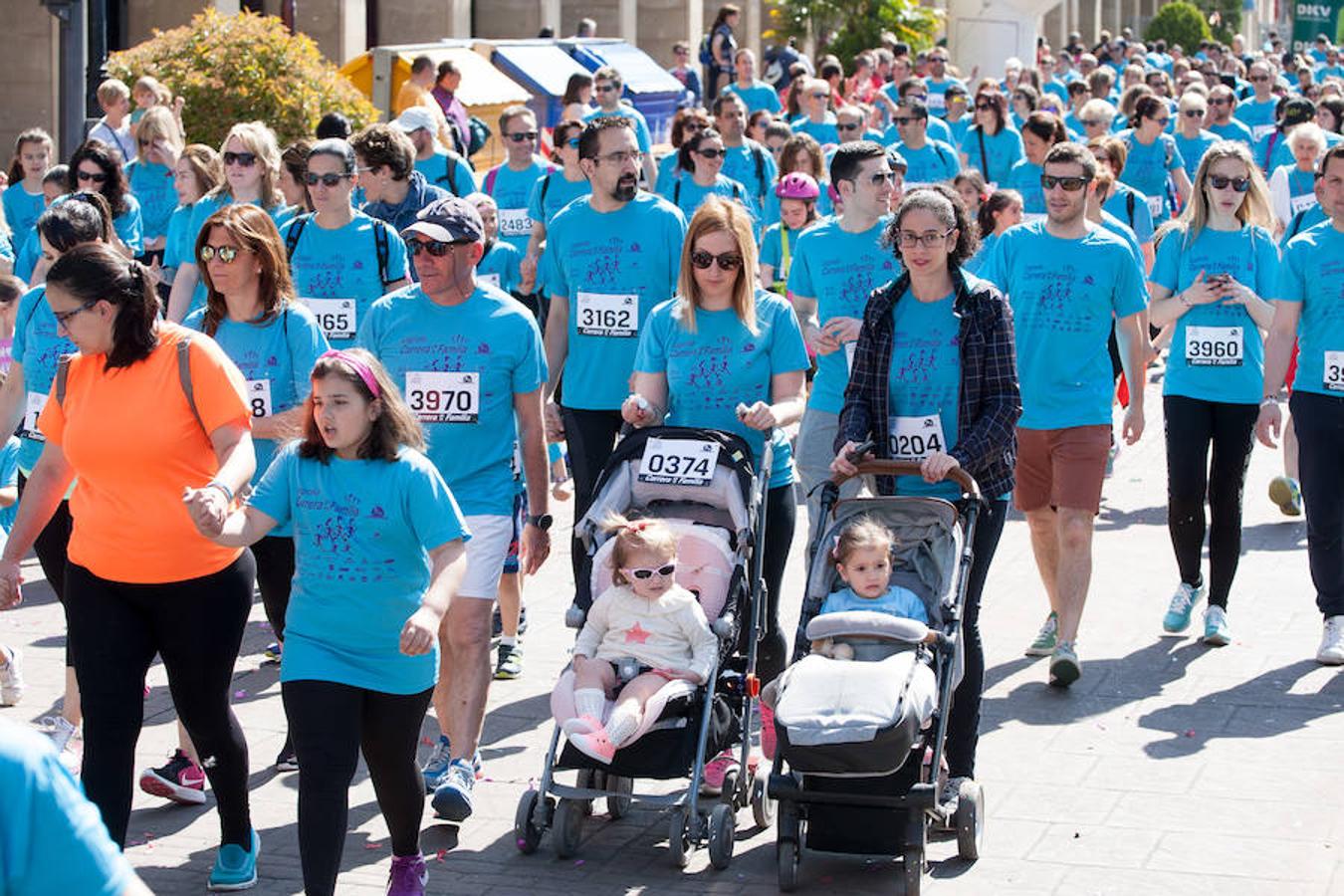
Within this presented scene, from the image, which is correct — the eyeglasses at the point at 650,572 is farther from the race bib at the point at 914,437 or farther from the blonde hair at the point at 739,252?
the blonde hair at the point at 739,252

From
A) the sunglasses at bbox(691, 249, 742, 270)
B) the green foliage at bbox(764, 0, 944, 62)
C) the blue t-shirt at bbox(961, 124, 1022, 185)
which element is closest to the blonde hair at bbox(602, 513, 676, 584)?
the sunglasses at bbox(691, 249, 742, 270)

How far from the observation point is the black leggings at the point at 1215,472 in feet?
Answer: 29.6

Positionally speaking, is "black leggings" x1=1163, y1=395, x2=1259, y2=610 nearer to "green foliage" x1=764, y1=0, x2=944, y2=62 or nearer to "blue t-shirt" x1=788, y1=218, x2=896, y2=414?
"blue t-shirt" x1=788, y1=218, x2=896, y2=414

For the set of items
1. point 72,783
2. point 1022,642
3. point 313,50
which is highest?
point 313,50

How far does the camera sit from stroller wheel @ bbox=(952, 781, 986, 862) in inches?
249

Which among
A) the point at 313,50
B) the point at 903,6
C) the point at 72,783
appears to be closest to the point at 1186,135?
the point at 313,50

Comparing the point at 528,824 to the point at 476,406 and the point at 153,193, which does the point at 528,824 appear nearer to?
the point at 476,406

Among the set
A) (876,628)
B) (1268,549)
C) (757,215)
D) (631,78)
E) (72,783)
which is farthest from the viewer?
(631,78)

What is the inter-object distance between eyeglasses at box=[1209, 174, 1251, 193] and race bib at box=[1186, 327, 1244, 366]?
611 millimetres

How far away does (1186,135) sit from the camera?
661 inches

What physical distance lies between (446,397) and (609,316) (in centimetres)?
168

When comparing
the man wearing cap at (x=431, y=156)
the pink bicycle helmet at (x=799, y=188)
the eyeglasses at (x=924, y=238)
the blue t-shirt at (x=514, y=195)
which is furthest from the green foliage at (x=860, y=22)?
the eyeglasses at (x=924, y=238)

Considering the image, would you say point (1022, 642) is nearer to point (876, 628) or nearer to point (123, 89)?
point (876, 628)

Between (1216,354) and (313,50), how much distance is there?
31.1ft
